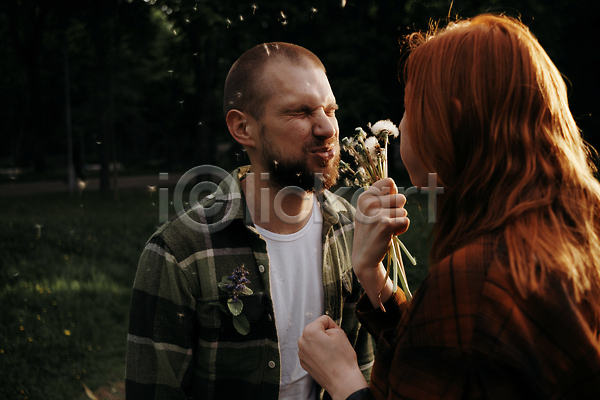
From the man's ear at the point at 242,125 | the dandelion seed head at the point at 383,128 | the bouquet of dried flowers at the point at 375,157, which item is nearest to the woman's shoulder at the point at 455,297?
the bouquet of dried flowers at the point at 375,157

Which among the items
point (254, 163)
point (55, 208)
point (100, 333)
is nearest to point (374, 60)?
point (55, 208)

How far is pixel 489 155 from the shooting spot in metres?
1.27

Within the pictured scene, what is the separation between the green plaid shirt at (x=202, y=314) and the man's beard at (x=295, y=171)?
0.26 metres

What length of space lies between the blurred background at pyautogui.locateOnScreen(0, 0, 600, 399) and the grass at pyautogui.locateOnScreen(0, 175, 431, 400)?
20mm

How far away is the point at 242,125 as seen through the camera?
2387mm

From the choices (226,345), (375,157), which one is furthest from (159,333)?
(375,157)

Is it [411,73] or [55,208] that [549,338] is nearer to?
[411,73]

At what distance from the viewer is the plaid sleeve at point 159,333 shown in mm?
1935

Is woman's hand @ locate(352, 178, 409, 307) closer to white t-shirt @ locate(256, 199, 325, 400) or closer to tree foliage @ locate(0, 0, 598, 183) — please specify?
white t-shirt @ locate(256, 199, 325, 400)

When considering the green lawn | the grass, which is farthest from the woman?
the green lawn

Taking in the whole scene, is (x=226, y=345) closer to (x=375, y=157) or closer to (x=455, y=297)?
(x=375, y=157)

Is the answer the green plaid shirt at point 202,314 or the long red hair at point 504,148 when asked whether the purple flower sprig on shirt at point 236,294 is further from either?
the long red hair at point 504,148

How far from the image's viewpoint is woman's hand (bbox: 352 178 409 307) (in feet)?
5.32

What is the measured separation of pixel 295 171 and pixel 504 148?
1.20 meters
